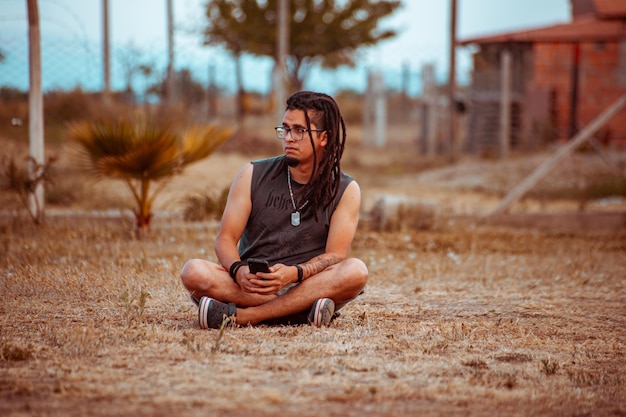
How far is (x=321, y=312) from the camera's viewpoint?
470cm

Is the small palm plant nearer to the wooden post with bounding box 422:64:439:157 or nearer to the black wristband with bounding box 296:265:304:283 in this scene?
the black wristband with bounding box 296:265:304:283

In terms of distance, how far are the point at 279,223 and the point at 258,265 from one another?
1.56 feet

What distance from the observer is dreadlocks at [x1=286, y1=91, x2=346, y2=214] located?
185 inches

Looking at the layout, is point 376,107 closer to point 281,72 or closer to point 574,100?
point 574,100

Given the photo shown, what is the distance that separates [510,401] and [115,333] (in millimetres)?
1946

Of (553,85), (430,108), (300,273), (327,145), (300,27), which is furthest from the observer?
(300,27)

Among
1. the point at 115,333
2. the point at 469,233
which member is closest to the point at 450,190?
the point at 469,233

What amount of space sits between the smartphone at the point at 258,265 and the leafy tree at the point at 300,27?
2934 cm

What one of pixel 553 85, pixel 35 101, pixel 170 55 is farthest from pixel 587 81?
pixel 35 101

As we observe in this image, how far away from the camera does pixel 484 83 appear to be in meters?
22.5

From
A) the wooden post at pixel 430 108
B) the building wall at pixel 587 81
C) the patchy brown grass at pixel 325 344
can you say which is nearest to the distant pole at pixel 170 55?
the wooden post at pixel 430 108

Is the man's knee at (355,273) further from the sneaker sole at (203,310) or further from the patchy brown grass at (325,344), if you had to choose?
the sneaker sole at (203,310)

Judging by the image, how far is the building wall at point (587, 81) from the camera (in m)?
19.7

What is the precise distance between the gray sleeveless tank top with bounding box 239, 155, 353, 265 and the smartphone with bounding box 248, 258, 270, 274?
36 centimetres
